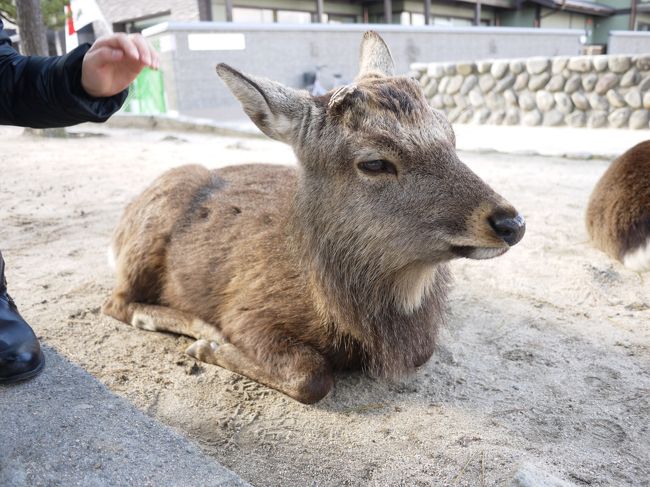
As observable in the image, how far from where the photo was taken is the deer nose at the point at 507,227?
7.26 feet

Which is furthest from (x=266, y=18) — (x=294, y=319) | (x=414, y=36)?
(x=294, y=319)

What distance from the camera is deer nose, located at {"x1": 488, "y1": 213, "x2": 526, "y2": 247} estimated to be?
2.21 metres

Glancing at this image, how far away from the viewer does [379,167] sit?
2.50 meters

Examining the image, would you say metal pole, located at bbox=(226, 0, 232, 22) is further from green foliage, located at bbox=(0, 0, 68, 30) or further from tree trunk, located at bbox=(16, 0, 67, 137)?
tree trunk, located at bbox=(16, 0, 67, 137)

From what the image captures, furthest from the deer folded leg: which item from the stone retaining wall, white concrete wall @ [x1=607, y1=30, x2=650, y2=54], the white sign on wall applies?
white concrete wall @ [x1=607, y1=30, x2=650, y2=54]

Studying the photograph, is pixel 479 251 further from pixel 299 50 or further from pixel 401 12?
pixel 401 12

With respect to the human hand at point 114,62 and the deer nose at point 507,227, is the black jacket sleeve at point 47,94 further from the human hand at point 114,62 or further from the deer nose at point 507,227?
the deer nose at point 507,227

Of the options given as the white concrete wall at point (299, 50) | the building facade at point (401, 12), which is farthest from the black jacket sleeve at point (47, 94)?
the building facade at point (401, 12)

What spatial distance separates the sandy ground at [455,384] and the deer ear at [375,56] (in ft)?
5.14

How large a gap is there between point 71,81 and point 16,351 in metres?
1.16

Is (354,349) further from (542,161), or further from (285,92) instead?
(542,161)

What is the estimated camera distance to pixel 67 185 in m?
7.22

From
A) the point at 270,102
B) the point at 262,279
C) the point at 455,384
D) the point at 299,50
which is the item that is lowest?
the point at 455,384

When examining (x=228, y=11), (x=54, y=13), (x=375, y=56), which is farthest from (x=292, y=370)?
(x=228, y=11)
